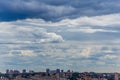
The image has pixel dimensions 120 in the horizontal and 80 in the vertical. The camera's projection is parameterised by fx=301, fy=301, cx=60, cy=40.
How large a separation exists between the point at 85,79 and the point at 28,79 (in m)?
42.8

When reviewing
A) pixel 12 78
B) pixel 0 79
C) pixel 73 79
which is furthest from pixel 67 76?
pixel 0 79

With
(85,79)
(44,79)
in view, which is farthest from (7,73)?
(85,79)

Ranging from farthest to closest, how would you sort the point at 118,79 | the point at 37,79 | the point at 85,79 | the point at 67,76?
the point at 67,76, the point at 37,79, the point at 118,79, the point at 85,79

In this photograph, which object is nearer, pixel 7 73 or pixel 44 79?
pixel 44 79

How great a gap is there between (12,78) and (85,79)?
47056 millimetres

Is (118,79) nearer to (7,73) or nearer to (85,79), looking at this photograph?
(85,79)

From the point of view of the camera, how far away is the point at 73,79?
172375mm

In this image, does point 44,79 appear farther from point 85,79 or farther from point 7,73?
point 7,73

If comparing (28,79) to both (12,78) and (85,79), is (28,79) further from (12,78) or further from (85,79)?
(85,79)

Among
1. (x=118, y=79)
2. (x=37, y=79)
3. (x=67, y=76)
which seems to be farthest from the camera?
(x=67, y=76)

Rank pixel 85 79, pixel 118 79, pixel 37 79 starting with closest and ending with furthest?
pixel 85 79 < pixel 118 79 < pixel 37 79

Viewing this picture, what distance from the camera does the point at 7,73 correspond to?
19800 cm

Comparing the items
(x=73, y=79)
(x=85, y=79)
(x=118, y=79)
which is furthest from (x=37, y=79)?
(x=118, y=79)

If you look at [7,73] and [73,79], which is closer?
[73,79]
